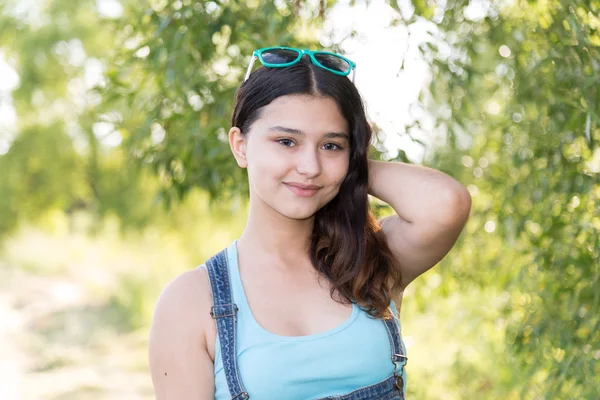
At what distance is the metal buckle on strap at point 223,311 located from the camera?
5.31ft

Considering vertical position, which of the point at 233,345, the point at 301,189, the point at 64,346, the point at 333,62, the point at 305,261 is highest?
the point at 333,62

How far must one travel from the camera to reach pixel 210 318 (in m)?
1.62

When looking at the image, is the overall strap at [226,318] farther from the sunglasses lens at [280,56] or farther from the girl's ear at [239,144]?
the sunglasses lens at [280,56]

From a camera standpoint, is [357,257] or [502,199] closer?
[357,257]

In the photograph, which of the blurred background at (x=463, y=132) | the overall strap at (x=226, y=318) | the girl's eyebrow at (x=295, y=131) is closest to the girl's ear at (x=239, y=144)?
the girl's eyebrow at (x=295, y=131)

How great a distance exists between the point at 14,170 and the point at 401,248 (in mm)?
8785

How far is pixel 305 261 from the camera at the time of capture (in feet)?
6.04

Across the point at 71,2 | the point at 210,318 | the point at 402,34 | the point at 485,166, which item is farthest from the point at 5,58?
the point at 210,318

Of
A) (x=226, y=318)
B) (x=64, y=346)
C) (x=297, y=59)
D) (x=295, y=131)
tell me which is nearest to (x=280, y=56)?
(x=297, y=59)

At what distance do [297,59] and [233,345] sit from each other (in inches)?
24.3

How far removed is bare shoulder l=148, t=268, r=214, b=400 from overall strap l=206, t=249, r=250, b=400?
0.03m

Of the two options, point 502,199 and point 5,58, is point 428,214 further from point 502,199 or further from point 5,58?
point 5,58

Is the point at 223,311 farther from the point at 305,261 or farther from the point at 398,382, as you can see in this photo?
the point at 398,382

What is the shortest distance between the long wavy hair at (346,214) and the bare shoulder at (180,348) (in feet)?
1.02
